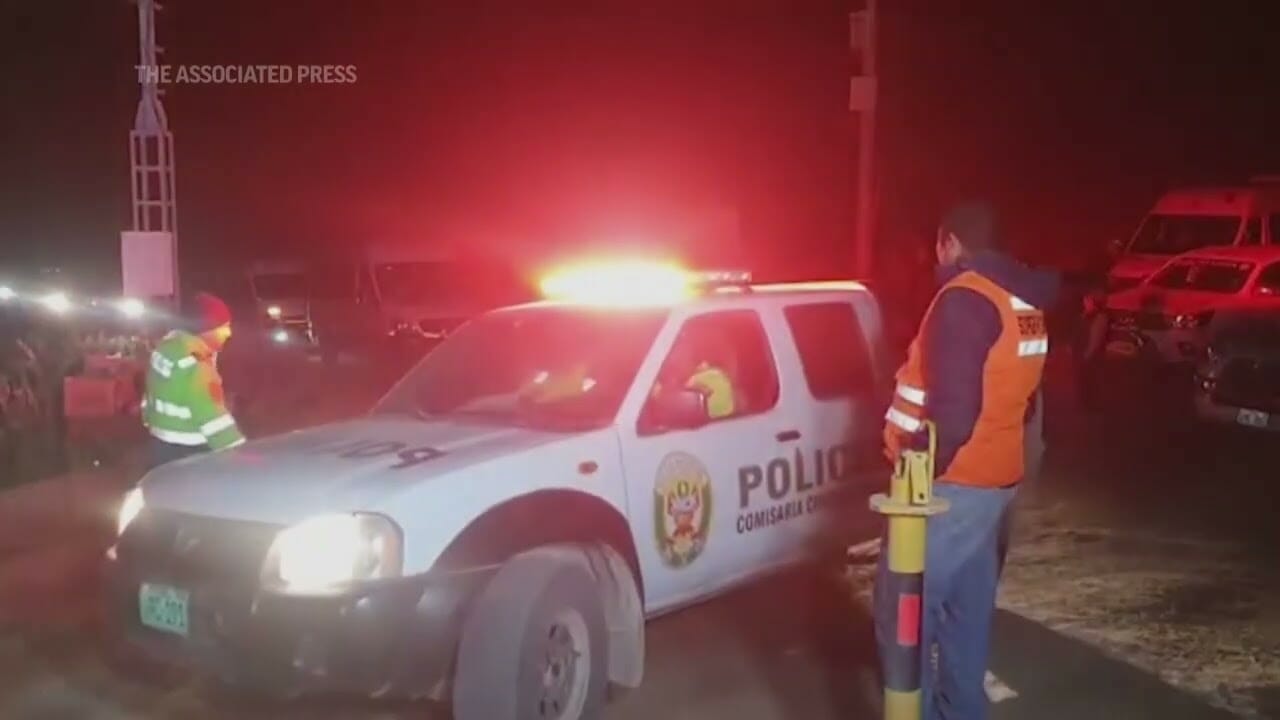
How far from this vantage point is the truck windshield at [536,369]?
20.5 ft

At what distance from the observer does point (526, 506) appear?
5.55 meters

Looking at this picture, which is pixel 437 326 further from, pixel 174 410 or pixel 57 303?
pixel 174 410

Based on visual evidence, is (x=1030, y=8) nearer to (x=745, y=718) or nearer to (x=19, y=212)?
(x=19, y=212)

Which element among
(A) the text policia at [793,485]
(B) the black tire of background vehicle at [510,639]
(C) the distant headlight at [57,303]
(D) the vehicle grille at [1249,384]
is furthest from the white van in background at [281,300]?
(B) the black tire of background vehicle at [510,639]

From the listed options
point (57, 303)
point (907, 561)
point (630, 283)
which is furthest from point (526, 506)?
point (57, 303)

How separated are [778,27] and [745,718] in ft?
108

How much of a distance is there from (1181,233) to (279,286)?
42.3ft

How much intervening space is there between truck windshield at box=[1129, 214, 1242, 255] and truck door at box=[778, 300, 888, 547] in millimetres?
14386

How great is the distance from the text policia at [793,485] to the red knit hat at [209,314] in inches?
107

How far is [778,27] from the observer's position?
37.4m

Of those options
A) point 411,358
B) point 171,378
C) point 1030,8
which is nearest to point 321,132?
point 1030,8

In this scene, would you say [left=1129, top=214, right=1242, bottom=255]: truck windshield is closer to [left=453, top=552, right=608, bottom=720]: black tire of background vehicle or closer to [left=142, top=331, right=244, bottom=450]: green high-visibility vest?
[left=142, top=331, right=244, bottom=450]: green high-visibility vest

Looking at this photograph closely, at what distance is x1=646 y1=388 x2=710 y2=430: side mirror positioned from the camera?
612cm

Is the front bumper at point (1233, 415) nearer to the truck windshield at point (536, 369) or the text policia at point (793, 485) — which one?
the text policia at point (793, 485)
